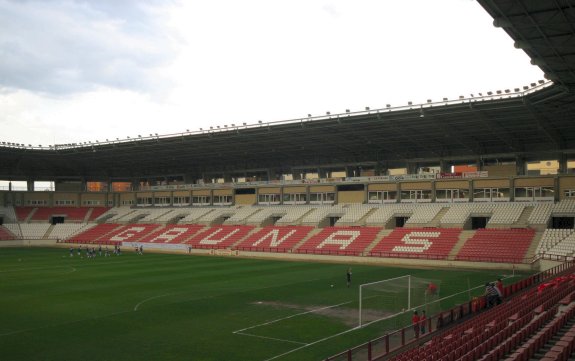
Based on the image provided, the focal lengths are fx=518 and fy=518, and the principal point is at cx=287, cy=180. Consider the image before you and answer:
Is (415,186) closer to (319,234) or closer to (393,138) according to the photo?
(393,138)

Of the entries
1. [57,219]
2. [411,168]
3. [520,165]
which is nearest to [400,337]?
[520,165]

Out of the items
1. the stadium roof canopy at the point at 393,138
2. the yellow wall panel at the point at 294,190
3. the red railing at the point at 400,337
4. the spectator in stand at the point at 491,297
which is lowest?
the red railing at the point at 400,337

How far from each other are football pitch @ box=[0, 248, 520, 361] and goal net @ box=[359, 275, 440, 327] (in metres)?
1.15

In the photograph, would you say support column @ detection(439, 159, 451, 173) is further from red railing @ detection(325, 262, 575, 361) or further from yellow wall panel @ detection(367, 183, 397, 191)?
red railing @ detection(325, 262, 575, 361)

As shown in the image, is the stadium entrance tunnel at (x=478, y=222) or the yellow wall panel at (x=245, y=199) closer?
the stadium entrance tunnel at (x=478, y=222)

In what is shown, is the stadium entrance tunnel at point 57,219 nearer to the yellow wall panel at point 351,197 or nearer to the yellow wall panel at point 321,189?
the yellow wall panel at point 321,189

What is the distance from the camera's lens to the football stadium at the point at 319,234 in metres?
20.3

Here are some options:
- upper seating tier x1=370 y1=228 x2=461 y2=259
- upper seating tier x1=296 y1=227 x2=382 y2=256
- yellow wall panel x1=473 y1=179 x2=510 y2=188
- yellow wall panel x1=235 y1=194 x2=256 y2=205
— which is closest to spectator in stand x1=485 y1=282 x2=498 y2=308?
upper seating tier x1=370 y1=228 x2=461 y2=259

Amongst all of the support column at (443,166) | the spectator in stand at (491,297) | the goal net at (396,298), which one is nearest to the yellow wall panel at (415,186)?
the support column at (443,166)

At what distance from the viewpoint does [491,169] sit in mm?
63969

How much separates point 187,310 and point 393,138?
42.5 meters

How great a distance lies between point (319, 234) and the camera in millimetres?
62219

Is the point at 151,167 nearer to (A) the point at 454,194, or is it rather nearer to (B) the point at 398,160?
(B) the point at 398,160

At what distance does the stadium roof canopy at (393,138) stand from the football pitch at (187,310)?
15.1 meters
